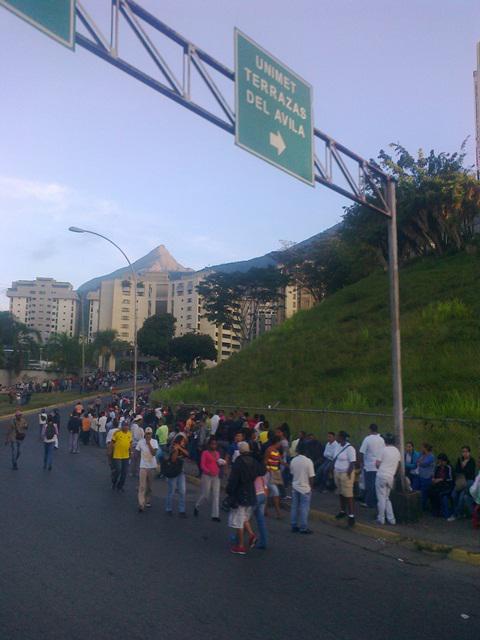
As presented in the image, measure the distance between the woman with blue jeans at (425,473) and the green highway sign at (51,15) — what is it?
396 inches

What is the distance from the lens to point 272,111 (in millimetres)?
9375

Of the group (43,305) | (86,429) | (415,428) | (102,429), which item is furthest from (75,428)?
(43,305)

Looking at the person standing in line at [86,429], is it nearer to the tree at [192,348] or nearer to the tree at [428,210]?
the tree at [428,210]

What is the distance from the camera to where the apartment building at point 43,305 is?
19500 cm

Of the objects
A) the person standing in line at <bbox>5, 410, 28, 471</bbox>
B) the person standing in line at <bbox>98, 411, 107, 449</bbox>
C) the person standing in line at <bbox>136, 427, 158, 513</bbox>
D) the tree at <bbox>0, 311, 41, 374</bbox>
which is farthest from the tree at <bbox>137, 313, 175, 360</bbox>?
the person standing in line at <bbox>136, 427, 158, 513</bbox>

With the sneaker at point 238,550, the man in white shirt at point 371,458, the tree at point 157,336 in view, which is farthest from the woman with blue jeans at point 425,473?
the tree at point 157,336

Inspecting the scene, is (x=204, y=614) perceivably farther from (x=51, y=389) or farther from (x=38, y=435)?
(x=51, y=389)

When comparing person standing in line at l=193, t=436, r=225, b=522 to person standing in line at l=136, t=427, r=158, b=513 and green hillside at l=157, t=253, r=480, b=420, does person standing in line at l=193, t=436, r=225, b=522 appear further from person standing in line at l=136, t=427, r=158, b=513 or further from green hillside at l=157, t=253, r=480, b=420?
green hillside at l=157, t=253, r=480, b=420

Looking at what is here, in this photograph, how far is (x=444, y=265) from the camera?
43438 millimetres

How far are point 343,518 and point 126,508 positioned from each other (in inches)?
166

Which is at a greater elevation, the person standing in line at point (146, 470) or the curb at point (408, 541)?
the person standing in line at point (146, 470)

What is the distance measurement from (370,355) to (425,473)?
18.8m

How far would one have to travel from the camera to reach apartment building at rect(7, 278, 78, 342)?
7677 inches

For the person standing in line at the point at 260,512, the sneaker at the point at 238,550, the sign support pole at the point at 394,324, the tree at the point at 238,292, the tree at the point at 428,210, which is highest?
the tree at the point at 428,210
